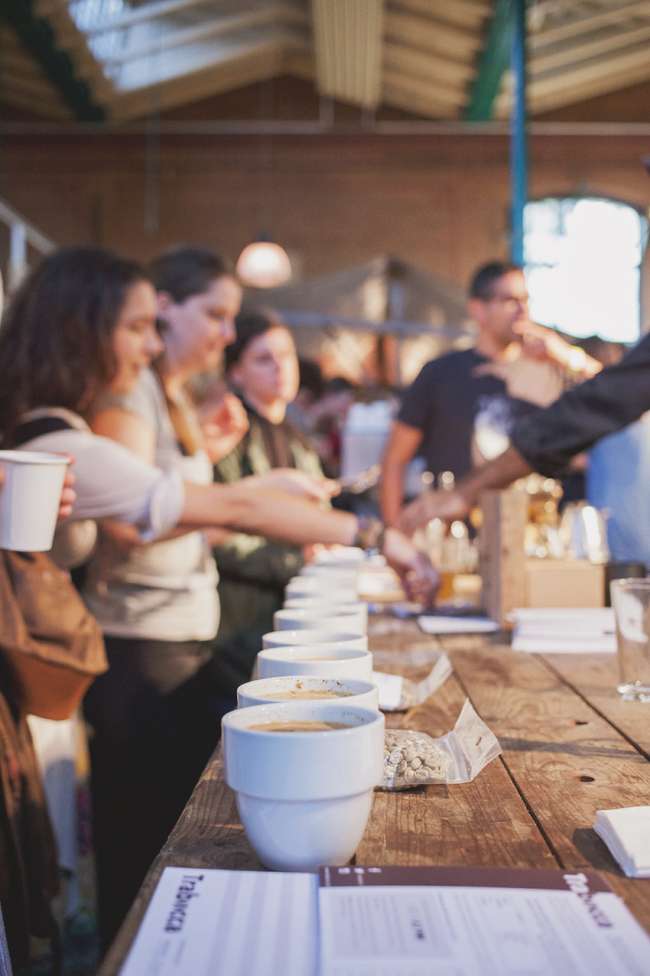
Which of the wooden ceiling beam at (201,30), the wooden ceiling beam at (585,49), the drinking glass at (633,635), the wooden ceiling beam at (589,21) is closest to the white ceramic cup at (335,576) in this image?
the drinking glass at (633,635)

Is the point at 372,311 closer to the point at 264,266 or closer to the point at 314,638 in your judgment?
the point at 264,266

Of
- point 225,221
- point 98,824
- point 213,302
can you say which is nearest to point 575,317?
point 225,221

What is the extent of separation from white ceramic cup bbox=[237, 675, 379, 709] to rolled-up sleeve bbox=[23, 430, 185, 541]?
842 mm

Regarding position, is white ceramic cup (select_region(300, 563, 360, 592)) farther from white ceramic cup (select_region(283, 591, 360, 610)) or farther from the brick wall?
the brick wall

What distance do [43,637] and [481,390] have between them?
234 centimetres

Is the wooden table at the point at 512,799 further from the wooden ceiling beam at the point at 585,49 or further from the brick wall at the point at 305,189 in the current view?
the brick wall at the point at 305,189

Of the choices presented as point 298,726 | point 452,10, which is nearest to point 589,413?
point 298,726

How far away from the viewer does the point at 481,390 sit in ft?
11.3

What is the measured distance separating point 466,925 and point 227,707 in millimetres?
1698

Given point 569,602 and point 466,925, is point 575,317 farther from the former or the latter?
point 466,925

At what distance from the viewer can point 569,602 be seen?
195cm


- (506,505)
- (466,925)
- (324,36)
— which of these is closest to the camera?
(466,925)

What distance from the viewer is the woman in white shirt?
1.70 meters

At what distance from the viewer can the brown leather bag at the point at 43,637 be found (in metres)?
1.34
